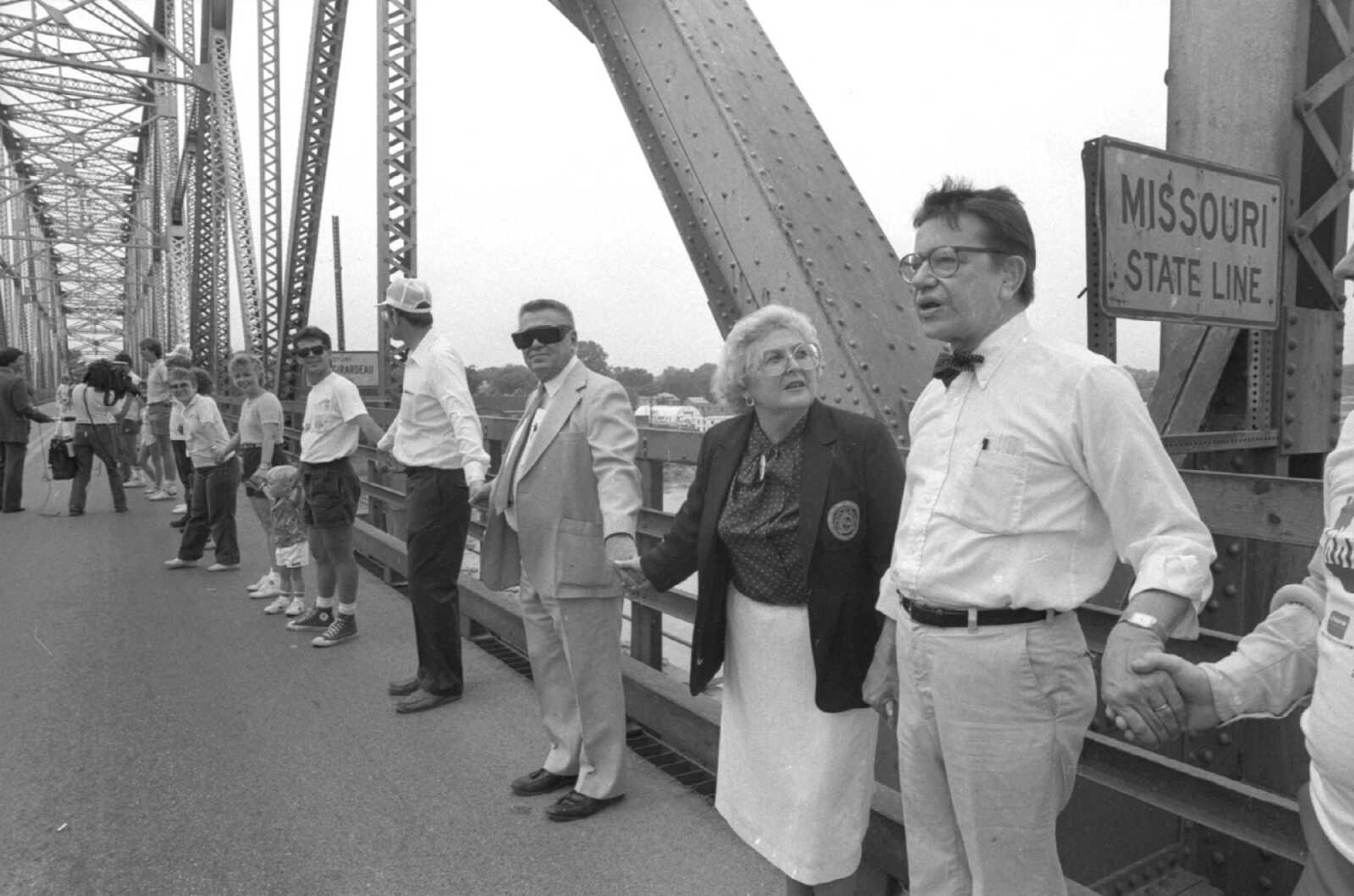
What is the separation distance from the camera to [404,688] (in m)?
4.87

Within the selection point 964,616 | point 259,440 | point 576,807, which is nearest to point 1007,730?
point 964,616

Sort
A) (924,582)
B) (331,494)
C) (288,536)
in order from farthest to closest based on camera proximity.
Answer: (288,536) → (331,494) → (924,582)

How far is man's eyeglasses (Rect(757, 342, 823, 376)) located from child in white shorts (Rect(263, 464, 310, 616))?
4545mm

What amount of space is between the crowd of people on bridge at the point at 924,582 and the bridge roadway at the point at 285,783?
304 mm

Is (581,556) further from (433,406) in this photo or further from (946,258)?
(946,258)

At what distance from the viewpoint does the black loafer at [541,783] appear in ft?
12.2

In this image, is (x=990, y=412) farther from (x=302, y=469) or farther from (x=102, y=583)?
(x=102, y=583)

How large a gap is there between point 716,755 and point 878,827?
3.15ft

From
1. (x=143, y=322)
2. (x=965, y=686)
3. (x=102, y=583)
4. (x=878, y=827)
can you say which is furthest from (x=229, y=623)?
(x=143, y=322)

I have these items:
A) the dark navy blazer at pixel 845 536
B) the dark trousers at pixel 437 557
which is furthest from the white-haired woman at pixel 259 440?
the dark navy blazer at pixel 845 536

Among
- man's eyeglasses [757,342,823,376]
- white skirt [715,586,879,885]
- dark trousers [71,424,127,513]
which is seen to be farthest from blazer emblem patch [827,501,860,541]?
dark trousers [71,424,127,513]

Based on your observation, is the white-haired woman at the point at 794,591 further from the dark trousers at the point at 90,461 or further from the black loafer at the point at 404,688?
the dark trousers at the point at 90,461

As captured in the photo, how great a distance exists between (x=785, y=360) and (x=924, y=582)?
83 centimetres

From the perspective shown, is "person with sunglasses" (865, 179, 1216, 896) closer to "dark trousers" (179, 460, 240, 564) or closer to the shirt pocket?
the shirt pocket
